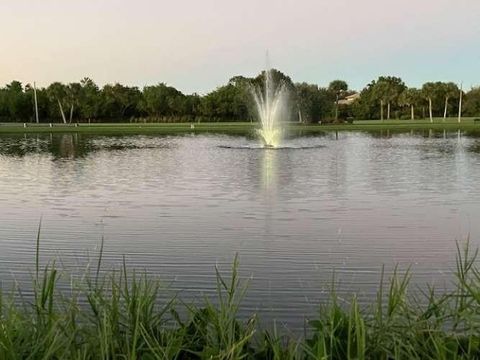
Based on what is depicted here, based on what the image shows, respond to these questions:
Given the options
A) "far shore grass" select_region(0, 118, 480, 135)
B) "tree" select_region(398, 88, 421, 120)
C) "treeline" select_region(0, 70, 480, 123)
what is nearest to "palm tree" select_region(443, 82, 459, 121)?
"treeline" select_region(0, 70, 480, 123)

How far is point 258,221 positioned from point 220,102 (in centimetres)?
9313

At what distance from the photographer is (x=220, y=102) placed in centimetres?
10419

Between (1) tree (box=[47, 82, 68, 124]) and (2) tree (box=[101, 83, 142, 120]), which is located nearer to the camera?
(1) tree (box=[47, 82, 68, 124])

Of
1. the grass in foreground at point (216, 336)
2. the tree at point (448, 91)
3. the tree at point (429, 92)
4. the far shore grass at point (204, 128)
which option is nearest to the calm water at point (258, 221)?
the grass in foreground at point (216, 336)

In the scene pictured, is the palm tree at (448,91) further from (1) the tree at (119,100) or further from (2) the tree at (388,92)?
(1) the tree at (119,100)

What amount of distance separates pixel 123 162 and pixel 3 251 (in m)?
17.1

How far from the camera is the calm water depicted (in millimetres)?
8203

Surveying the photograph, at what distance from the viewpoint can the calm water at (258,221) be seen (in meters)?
8.20

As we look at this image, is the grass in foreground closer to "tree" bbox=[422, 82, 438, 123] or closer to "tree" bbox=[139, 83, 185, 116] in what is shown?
"tree" bbox=[139, 83, 185, 116]

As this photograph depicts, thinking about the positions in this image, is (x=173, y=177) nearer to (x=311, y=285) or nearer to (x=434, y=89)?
(x=311, y=285)

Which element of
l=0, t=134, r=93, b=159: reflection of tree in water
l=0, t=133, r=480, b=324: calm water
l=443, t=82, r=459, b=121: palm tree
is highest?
l=443, t=82, r=459, b=121: palm tree

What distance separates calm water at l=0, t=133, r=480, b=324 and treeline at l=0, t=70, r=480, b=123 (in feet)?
228

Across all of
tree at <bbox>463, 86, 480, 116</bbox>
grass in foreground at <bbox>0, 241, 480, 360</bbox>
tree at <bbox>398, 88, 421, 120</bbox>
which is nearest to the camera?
grass in foreground at <bbox>0, 241, 480, 360</bbox>

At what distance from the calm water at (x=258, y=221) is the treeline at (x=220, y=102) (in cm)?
6956
